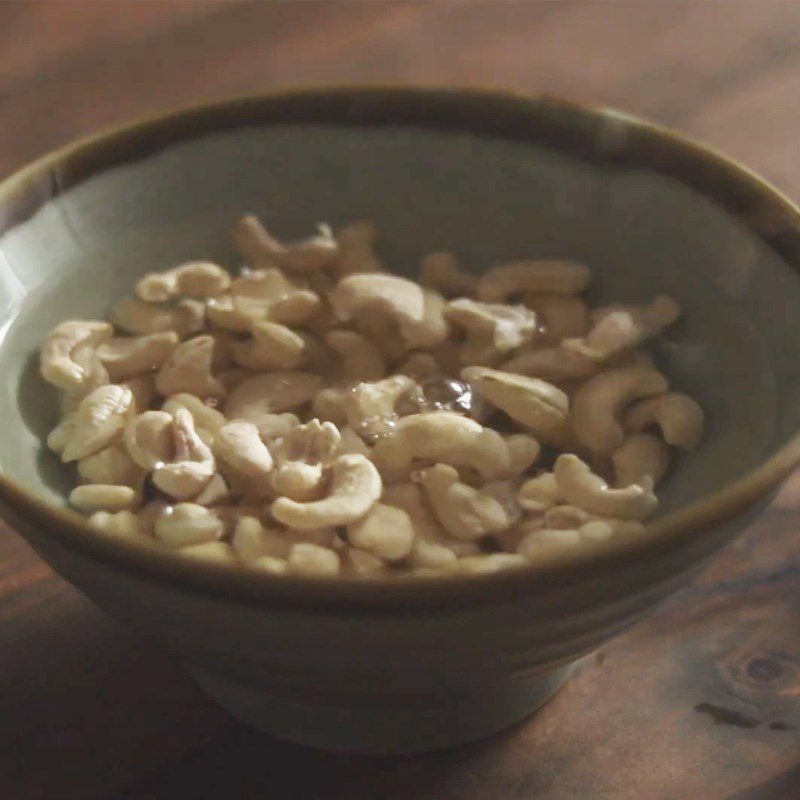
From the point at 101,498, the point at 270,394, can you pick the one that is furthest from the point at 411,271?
the point at 101,498

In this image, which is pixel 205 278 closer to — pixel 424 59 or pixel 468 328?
pixel 468 328

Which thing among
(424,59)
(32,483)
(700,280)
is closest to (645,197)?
(700,280)

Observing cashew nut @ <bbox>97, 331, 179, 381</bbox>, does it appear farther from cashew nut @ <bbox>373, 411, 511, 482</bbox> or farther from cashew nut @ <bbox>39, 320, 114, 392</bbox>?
cashew nut @ <bbox>373, 411, 511, 482</bbox>

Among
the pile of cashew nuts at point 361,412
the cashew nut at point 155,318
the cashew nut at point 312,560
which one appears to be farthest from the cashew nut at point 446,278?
the cashew nut at point 312,560

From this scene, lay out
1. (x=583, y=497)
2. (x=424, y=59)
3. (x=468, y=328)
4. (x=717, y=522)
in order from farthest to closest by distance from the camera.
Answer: (x=424, y=59) < (x=468, y=328) < (x=583, y=497) < (x=717, y=522)

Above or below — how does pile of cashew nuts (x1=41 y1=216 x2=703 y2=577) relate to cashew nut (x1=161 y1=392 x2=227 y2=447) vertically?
above

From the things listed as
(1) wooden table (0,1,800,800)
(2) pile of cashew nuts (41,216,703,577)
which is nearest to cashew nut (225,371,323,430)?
(2) pile of cashew nuts (41,216,703,577)
